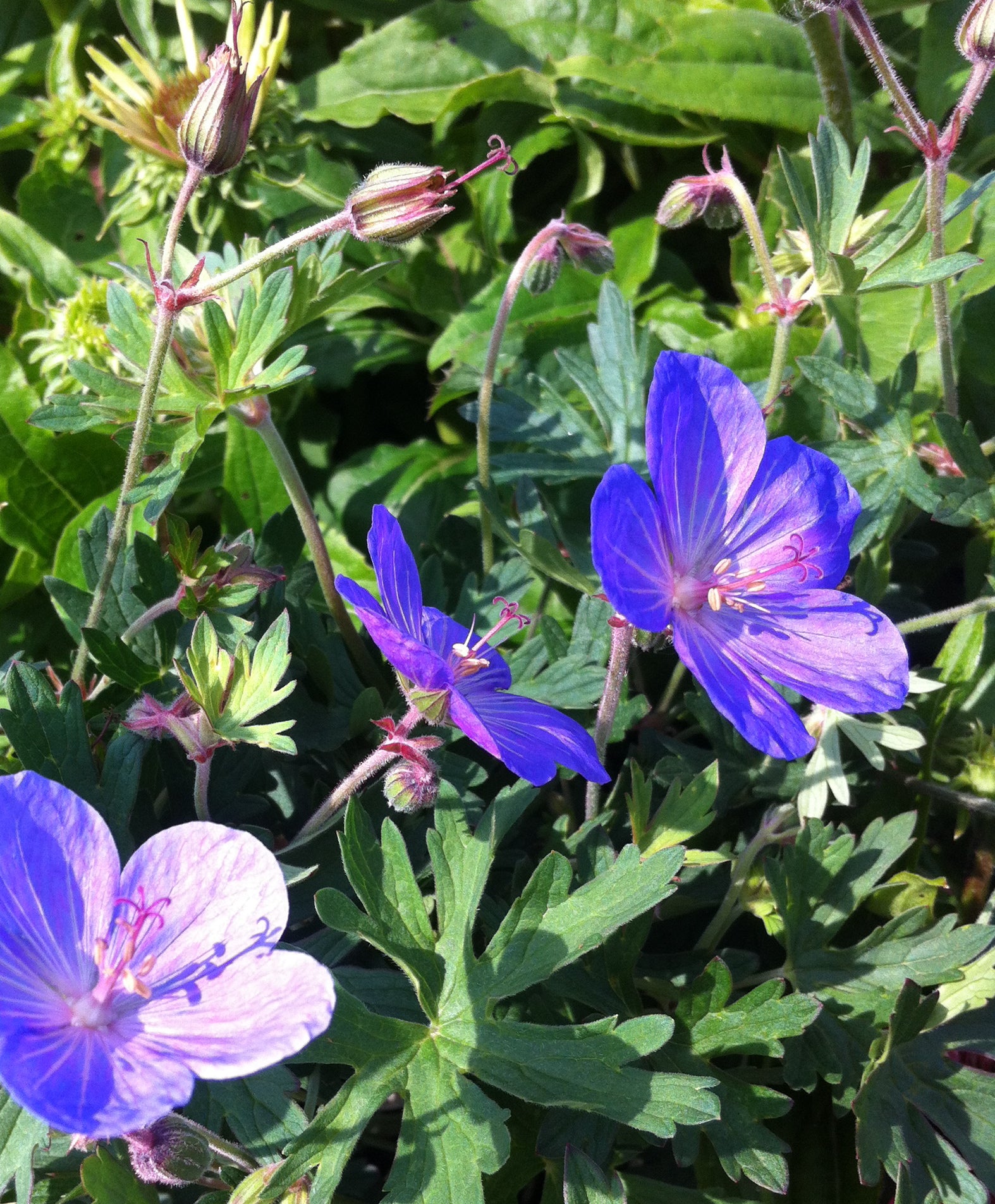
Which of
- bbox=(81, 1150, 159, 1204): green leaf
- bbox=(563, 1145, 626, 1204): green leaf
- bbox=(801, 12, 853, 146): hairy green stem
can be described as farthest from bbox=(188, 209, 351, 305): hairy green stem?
bbox=(801, 12, 853, 146): hairy green stem

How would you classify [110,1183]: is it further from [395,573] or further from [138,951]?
[395,573]

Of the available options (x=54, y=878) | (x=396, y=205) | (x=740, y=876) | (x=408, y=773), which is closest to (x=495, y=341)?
(x=396, y=205)

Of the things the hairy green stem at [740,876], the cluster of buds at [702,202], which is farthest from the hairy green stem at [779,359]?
the hairy green stem at [740,876]

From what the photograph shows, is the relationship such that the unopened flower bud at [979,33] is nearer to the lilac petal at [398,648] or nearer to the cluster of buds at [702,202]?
the cluster of buds at [702,202]

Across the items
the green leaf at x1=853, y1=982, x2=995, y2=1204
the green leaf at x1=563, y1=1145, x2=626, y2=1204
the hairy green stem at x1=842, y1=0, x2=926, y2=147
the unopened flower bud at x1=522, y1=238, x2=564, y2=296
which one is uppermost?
the hairy green stem at x1=842, y1=0, x2=926, y2=147

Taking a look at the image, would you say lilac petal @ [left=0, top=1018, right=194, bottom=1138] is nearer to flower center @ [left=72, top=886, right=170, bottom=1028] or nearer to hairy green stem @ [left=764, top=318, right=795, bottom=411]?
flower center @ [left=72, top=886, right=170, bottom=1028]

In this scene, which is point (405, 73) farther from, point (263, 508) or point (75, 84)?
point (263, 508)

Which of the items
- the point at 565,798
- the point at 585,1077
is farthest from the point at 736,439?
the point at 585,1077
